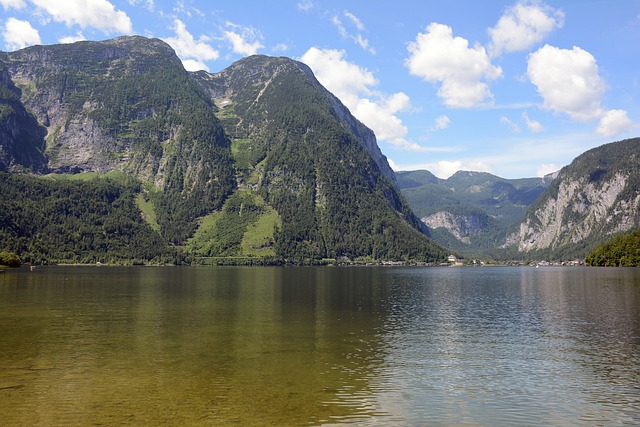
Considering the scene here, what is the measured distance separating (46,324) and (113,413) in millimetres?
45907

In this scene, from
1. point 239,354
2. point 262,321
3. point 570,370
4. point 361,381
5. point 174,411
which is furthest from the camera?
point 262,321

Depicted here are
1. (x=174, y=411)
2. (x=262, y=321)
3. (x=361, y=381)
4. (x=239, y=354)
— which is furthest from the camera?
(x=262, y=321)

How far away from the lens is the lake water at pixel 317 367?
110 feet

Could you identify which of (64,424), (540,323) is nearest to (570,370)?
(540,323)

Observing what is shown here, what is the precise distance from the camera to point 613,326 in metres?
71.6

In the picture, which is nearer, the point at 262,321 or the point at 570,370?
the point at 570,370

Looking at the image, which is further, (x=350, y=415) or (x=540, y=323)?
(x=540, y=323)

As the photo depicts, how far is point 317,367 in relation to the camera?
152ft

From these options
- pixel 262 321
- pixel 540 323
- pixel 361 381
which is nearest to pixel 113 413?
pixel 361 381

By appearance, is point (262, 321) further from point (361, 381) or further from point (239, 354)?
point (361, 381)

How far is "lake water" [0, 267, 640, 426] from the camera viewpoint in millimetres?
33625

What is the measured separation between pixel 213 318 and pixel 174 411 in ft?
154

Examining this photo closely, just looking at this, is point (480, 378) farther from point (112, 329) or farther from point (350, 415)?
point (112, 329)

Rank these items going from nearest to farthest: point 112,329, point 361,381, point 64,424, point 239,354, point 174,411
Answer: point 64,424, point 174,411, point 361,381, point 239,354, point 112,329
